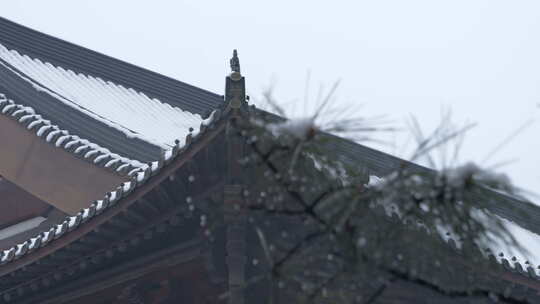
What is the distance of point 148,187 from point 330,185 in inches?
141

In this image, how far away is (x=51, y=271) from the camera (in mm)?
7781

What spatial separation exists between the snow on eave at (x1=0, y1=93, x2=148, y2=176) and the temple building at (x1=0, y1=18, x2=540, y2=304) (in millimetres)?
14

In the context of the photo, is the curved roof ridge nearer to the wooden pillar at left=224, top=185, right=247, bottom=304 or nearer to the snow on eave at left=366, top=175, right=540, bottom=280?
the snow on eave at left=366, top=175, right=540, bottom=280

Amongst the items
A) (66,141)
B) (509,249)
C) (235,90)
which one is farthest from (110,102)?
(509,249)

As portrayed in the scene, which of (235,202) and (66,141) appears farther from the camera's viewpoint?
(66,141)

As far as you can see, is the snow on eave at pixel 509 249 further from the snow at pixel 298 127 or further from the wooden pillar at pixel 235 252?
the wooden pillar at pixel 235 252

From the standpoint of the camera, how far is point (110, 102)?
483 inches

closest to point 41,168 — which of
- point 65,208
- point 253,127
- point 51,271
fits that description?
point 65,208

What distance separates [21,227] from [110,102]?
2.20 meters

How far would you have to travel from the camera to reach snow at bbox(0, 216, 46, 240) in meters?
10.6

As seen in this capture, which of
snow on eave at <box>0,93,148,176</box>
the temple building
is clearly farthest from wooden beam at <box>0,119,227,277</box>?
snow on eave at <box>0,93,148,176</box>

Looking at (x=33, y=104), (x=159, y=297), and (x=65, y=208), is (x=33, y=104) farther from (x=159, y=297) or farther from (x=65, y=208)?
(x=159, y=297)

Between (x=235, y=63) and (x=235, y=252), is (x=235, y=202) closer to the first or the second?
(x=235, y=252)

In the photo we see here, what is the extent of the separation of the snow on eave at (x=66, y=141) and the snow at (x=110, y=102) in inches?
18.3
